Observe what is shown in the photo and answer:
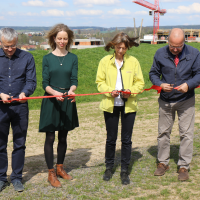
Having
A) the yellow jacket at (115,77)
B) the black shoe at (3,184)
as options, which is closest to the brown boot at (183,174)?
the yellow jacket at (115,77)

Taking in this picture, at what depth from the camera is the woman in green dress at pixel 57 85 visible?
157 inches

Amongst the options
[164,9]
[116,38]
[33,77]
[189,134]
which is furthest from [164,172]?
[164,9]

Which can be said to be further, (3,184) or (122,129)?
(122,129)

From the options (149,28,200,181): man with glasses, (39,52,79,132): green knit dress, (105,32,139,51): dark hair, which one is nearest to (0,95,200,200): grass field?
(149,28,200,181): man with glasses

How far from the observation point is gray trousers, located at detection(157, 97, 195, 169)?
4.25 m

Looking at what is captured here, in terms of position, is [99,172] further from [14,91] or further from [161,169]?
[14,91]

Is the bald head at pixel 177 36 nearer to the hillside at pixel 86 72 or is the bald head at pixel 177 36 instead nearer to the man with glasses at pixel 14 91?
the man with glasses at pixel 14 91

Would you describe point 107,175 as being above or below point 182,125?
below

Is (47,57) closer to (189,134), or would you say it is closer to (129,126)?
(129,126)

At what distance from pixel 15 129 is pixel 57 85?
866mm

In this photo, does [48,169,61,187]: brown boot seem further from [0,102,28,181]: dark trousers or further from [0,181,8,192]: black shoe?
[0,181,8,192]: black shoe

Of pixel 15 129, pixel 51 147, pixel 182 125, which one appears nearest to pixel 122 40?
pixel 182 125

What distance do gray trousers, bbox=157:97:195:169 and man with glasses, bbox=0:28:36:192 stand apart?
2.08 m

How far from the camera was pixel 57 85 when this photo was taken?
4012 mm
